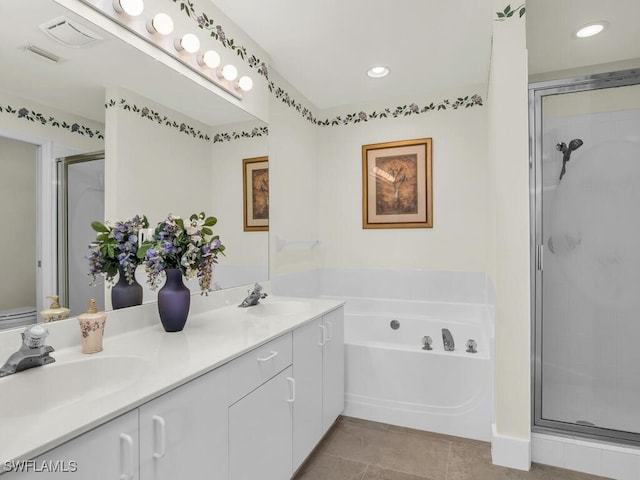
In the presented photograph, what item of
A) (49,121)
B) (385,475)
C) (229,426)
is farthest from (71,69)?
(385,475)

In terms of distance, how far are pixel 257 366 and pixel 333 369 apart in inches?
35.1

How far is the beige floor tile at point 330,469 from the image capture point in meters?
1.77

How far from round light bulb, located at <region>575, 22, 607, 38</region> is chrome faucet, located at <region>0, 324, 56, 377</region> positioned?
3053 millimetres

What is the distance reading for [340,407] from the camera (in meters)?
2.24

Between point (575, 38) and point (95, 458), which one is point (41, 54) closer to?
point (95, 458)

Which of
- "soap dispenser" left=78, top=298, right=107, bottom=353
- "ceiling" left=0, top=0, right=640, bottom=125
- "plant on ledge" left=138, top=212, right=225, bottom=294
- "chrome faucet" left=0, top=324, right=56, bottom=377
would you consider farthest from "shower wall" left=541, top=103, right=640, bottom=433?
"chrome faucet" left=0, top=324, right=56, bottom=377

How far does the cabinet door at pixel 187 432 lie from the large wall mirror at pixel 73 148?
60 cm

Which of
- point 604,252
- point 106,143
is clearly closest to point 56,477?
point 106,143

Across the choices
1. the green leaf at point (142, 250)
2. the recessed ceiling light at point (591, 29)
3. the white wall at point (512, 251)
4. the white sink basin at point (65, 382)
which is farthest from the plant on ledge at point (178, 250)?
the recessed ceiling light at point (591, 29)

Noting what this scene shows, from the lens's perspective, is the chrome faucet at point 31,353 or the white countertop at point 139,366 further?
the chrome faucet at point 31,353

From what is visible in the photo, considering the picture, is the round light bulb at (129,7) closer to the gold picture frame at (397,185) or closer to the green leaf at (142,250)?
the green leaf at (142,250)

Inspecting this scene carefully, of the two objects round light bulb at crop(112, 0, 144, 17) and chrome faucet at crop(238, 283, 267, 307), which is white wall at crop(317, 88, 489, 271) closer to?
chrome faucet at crop(238, 283, 267, 307)

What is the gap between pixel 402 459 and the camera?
1.93 metres

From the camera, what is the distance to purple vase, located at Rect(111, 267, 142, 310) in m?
1.40
